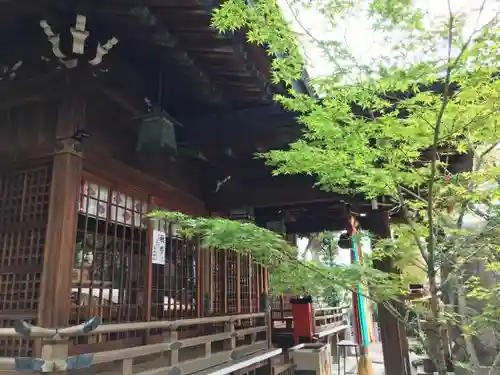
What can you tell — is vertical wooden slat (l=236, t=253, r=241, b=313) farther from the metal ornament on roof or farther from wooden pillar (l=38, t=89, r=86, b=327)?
the metal ornament on roof

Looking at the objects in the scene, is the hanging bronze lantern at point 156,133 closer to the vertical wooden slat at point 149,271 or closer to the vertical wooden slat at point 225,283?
the vertical wooden slat at point 149,271

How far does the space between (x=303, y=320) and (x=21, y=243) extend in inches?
304

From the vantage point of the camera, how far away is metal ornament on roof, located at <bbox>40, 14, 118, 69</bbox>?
3625 millimetres

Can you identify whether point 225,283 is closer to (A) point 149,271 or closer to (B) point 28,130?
(A) point 149,271

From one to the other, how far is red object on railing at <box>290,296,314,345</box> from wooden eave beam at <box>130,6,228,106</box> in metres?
6.86

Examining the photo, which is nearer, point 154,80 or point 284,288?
point 284,288

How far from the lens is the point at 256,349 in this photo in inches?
283

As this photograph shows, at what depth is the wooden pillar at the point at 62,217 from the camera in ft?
12.8

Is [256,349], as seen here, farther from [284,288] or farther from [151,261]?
[284,288]

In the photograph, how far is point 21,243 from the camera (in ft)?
14.3

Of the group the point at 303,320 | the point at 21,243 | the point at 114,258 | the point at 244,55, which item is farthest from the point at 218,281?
the point at 244,55

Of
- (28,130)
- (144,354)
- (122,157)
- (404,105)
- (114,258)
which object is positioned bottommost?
(144,354)

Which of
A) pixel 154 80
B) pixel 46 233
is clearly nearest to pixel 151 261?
pixel 46 233

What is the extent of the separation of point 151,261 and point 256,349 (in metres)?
2.93
